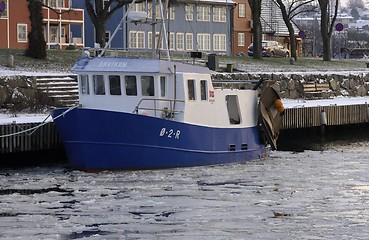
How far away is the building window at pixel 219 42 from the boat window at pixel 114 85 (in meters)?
58.3

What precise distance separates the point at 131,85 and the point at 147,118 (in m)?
1.73

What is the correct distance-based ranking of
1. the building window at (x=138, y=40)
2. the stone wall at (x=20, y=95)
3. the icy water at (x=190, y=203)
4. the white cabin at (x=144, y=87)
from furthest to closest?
the building window at (x=138, y=40)
the stone wall at (x=20, y=95)
the white cabin at (x=144, y=87)
the icy water at (x=190, y=203)

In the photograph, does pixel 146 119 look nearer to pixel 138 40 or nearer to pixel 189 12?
pixel 138 40

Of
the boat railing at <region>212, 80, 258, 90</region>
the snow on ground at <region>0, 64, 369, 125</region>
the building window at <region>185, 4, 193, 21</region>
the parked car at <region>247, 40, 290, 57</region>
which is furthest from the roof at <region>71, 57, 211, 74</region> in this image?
the building window at <region>185, 4, 193, 21</region>

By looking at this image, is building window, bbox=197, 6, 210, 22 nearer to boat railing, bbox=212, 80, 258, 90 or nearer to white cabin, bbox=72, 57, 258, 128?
boat railing, bbox=212, 80, 258, 90

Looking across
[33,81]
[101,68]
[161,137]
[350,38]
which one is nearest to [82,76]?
[101,68]

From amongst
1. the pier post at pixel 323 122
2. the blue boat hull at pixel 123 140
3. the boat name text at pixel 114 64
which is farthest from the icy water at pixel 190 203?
the pier post at pixel 323 122

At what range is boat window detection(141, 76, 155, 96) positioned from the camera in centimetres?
2819

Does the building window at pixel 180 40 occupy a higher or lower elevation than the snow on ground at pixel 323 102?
higher

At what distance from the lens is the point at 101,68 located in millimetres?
28406

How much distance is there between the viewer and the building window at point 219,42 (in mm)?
86738

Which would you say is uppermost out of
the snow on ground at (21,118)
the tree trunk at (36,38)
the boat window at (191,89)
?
the tree trunk at (36,38)

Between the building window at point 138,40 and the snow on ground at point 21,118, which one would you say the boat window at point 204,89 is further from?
the building window at point 138,40

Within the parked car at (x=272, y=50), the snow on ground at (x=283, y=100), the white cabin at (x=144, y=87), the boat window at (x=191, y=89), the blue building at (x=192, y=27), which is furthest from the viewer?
the parked car at (x=272, y=50)
